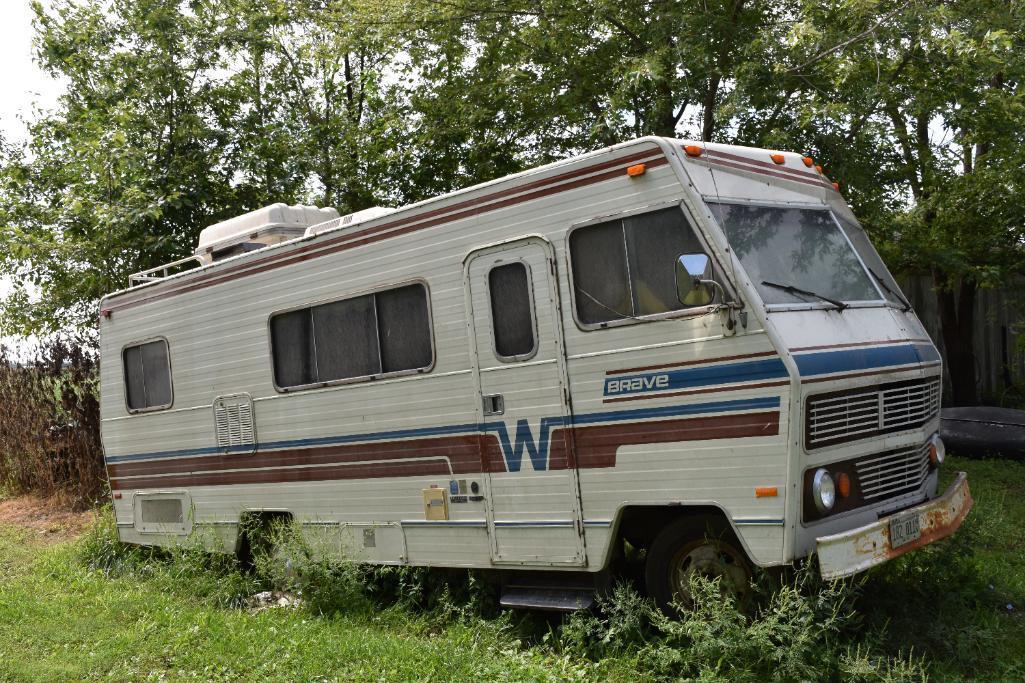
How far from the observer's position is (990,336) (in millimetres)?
15188

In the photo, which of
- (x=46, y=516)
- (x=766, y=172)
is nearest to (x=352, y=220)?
(x=766, y=172)

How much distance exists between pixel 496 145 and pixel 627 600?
856cm

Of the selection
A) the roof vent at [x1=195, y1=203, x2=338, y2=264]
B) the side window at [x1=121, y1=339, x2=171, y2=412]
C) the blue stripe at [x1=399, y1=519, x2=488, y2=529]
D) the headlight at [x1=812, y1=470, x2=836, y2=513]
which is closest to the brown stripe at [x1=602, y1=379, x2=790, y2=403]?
the headlight at [x1=812, y1=470, x2=836, y2=513]

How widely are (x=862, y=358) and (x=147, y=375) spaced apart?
6.74 metres

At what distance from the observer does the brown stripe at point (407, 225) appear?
5961 mm

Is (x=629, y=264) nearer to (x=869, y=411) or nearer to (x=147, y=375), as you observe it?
(x=869, y=411)

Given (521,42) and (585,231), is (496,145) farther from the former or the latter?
(585,231)

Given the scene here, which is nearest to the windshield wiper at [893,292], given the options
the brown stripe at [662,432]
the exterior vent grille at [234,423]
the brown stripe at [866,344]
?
the brown stripe at [866,344]

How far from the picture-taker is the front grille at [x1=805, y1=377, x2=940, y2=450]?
5270mm

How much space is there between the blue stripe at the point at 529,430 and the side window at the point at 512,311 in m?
0.47

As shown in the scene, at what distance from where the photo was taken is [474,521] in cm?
668

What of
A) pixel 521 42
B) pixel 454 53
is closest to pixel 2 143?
pixel 454 53

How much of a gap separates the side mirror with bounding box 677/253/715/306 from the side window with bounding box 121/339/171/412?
5530mm

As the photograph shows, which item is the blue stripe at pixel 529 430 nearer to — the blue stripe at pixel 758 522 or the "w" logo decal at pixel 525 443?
the "w" logo decal at pixel 525 443
